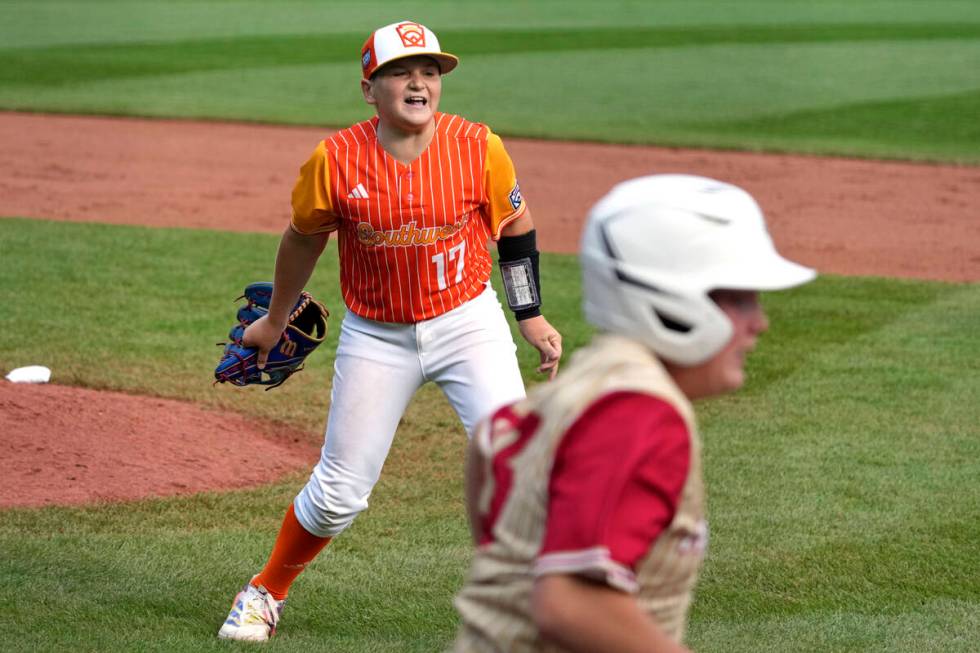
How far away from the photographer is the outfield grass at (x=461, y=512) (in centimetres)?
500

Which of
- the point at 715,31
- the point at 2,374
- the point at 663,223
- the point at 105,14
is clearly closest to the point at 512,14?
the point at 715,31

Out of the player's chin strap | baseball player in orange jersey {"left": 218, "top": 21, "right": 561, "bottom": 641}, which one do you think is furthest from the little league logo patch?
the player's chin strap

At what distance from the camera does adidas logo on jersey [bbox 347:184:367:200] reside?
4555 mm

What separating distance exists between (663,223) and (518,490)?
0.50 m

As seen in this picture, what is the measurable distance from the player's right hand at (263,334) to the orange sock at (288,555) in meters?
0.62

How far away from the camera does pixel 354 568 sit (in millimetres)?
5617

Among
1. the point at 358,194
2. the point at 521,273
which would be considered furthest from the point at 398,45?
the point at 521,273

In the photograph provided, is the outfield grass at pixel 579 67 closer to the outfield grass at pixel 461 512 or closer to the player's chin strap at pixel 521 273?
the outfield grass at pixel 461 512

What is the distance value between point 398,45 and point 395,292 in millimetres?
842

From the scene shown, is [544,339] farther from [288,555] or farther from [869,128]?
[869,128]

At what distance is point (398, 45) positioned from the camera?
4555 millimetres

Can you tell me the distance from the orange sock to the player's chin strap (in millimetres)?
1102

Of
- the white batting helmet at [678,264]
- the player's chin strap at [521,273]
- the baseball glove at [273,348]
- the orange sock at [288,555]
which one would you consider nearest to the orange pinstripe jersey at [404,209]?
the player's chin strap at [521,273]

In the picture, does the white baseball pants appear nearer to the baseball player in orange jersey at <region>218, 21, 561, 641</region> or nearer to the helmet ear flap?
the baseball player in orange jersey at <region>218, 21, 561, 641</region>
